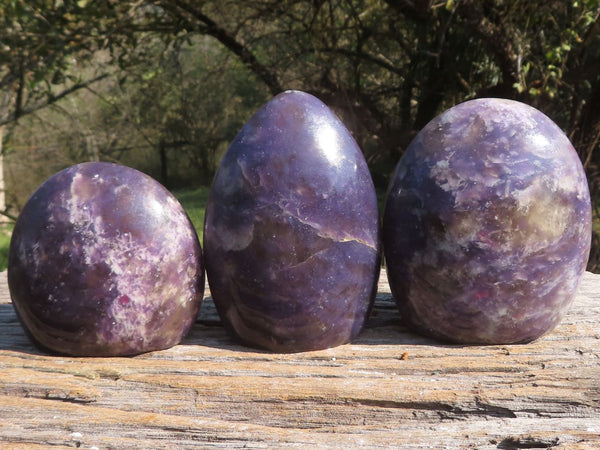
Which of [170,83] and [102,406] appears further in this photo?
[170,83]

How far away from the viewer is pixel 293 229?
6.40 ft

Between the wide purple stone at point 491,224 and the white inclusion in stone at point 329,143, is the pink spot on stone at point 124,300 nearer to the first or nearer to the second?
the white inclusion in stone at point 329,143

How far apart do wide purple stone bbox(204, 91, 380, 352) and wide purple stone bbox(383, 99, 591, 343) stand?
161mm

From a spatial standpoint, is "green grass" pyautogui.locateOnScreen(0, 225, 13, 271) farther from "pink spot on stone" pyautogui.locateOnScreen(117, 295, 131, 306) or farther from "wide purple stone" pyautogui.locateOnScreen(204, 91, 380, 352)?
"wide purple stone" pyautogui.locateOnScreen(204, 91, 380, 352)

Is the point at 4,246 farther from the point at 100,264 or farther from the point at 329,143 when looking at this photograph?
the point at 329,143

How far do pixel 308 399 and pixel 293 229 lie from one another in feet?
1.56

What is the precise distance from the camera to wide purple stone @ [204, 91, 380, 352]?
1.96 meters

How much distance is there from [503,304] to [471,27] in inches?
97.4

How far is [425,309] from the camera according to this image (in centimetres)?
212

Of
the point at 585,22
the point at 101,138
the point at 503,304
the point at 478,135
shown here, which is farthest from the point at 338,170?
the point at 101,138

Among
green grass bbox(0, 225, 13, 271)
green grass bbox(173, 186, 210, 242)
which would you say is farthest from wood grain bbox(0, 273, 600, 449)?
green grass bbox(0, 225, 13, 271)

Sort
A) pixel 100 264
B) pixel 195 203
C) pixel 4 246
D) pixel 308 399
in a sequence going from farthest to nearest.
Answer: pixel 195 203
pixel 4 246
pixel 100 264
pixel 308 399

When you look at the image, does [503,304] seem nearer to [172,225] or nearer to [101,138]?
[172,225]

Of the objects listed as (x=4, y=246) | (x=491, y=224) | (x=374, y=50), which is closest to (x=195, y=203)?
(x=4, y=246)
